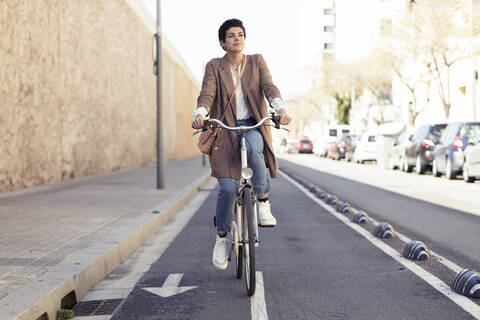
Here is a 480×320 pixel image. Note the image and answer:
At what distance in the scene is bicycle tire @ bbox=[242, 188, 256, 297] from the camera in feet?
15.8

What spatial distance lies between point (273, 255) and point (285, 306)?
2.14m

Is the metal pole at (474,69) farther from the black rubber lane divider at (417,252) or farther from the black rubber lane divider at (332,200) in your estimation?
the black rubber lane divider at (417,252)

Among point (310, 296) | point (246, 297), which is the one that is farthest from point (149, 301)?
point (310, 296)

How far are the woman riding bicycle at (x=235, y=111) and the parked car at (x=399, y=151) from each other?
20.0 m

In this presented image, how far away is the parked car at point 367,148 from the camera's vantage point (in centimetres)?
3434

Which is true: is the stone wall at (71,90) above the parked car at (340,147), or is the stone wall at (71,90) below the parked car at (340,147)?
above

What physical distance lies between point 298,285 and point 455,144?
14377mm

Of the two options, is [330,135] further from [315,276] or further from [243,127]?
[243,127]

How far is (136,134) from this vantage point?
2845 cm

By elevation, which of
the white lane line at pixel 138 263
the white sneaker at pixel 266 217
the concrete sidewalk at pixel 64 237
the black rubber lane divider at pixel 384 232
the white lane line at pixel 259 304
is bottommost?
the white lane line at pixel 138 263

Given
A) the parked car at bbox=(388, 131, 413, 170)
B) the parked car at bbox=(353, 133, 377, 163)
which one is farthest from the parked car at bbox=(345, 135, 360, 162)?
the parked car at bbox=(388, 131, 413, 170)

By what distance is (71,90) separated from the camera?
59.4 ft

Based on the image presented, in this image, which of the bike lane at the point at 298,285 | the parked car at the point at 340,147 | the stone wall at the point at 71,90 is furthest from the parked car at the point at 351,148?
the bike lane at the point at 298,285

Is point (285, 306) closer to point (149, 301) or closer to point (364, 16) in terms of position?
point (149, 301)
